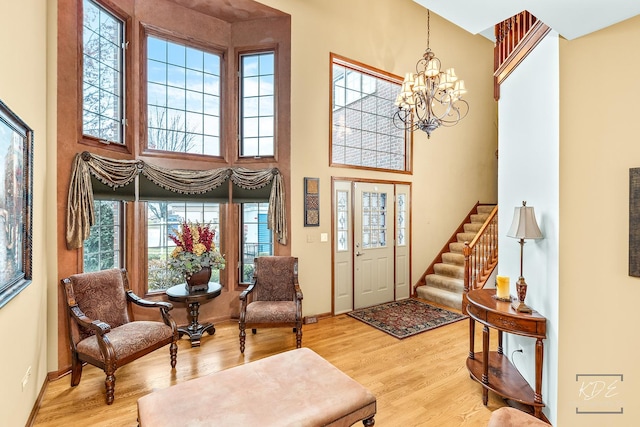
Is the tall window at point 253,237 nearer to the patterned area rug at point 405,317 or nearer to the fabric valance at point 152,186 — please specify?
the fabric valance at point 152,186

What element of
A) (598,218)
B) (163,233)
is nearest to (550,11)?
(598,218)

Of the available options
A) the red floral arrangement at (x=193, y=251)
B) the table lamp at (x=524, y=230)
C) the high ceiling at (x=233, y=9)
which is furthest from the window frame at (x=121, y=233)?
the table lamp at (x=524, y=230)

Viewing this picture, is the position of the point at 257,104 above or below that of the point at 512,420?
above

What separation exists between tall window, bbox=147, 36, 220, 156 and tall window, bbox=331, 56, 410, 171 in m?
1.80

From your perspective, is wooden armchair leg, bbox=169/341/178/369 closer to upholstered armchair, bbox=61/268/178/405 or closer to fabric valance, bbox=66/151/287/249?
upholstered armchair, bbox=61/268/178/405

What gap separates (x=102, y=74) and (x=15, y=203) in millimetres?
2115

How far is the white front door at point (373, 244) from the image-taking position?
516cm

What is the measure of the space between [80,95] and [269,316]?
3.01 m

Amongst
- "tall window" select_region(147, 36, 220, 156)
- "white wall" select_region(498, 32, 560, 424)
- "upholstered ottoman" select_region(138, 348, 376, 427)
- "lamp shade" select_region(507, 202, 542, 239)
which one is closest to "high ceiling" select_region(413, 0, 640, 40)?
"white wall" select_region(498, 32, 560, 424)

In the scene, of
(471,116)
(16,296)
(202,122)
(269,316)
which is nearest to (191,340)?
(269,316)

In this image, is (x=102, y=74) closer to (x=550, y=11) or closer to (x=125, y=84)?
(x=125, y=84)

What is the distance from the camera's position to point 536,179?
98.7 inches

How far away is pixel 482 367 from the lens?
2814 mm

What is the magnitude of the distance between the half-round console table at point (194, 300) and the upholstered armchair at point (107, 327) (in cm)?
38
